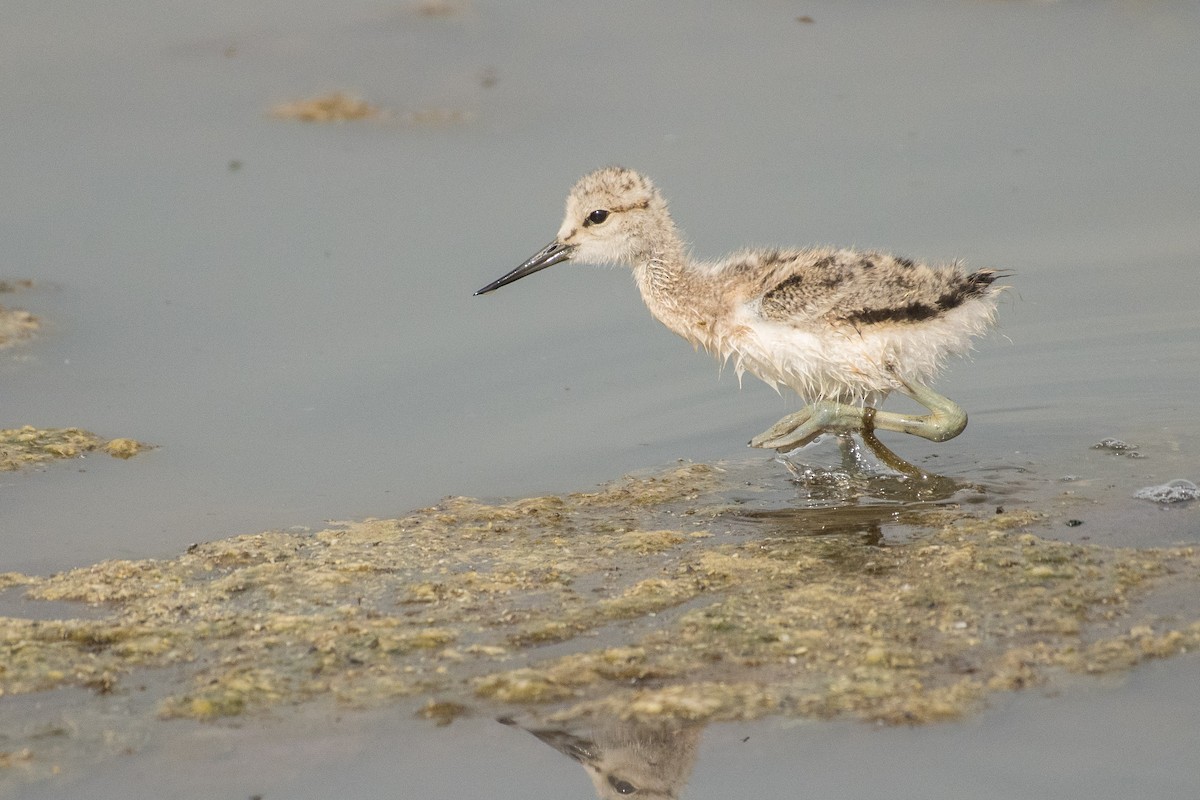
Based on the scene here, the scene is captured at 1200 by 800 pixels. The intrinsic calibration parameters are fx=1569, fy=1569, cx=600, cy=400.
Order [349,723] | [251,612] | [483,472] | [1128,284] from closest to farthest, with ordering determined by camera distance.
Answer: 1. [349,723]
2. [251,612]
3. [483,472]
4. [1128,284]

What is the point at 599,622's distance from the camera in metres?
4.02

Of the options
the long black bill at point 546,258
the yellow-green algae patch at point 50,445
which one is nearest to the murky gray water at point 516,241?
the yellow-green algae patch at point 50,445

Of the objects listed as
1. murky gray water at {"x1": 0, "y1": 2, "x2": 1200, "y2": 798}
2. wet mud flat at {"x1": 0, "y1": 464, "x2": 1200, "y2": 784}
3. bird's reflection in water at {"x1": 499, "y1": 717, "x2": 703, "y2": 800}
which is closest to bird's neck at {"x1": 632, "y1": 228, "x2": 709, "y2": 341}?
murky gray water at {"x1": 0, "y1": 2, "x2": 1200, "y2": 798}

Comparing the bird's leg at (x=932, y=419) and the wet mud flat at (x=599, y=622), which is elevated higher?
the bird's leg at (x=932, y=419)

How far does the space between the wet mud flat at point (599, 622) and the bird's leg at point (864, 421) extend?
0.50m

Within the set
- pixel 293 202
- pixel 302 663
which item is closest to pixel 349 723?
pixel 302 663

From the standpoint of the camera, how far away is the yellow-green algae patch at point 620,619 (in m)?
3.65

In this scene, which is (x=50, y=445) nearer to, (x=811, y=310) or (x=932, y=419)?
(x=811, y=310)

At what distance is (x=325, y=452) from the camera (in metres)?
5.56

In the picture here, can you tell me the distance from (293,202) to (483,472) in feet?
7.34

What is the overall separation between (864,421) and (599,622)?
176 cm

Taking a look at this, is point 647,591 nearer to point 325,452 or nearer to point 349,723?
point 349,723

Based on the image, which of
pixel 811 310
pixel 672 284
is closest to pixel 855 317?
pixel 811 310

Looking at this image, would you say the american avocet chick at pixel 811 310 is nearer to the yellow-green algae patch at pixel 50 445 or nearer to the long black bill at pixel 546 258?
the long black bill at pixel 546 258
